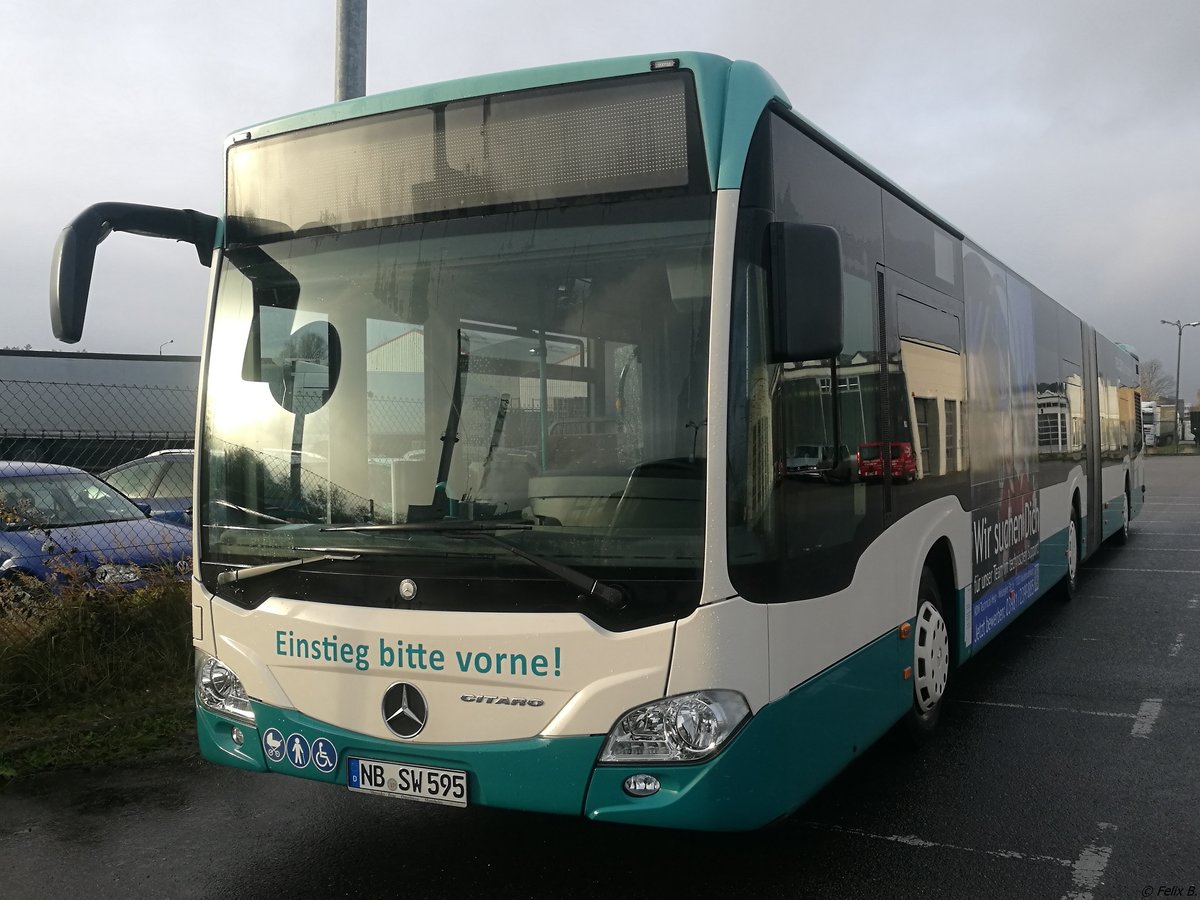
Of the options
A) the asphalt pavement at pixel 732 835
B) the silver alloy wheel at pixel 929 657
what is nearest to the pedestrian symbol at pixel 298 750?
the asphalt pavement at pixel 732 835

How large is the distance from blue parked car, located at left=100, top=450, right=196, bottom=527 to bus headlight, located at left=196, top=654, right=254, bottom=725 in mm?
7291

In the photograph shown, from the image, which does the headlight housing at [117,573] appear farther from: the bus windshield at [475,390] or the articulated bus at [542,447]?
the bus windshield at [475,390]

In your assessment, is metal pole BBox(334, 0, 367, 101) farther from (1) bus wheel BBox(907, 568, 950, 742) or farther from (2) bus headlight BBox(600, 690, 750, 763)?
(2) bus headlight BBox(600, 690, 750, 763)

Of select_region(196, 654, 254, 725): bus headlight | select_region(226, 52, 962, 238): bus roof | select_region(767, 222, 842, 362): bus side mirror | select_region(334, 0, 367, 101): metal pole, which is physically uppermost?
select_region(334, 0, 367, 101): metal pole

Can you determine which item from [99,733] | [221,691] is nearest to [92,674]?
[99,733]

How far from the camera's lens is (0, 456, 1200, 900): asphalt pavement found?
3.89 meters

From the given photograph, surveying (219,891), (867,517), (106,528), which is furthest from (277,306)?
(106,528)

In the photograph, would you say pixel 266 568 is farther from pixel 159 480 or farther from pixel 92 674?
pixel 159 480

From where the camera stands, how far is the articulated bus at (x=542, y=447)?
11.1 feet

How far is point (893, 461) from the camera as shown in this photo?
477 centimetres

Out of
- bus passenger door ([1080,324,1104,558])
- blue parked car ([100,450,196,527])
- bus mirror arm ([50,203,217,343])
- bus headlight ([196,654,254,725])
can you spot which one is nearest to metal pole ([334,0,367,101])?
bus mirror arm ([50,203,217,343])

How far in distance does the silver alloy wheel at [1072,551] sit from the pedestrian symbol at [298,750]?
7.79m

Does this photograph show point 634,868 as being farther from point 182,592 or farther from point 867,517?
point 182,592

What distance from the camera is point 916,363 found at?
17.1 ft
